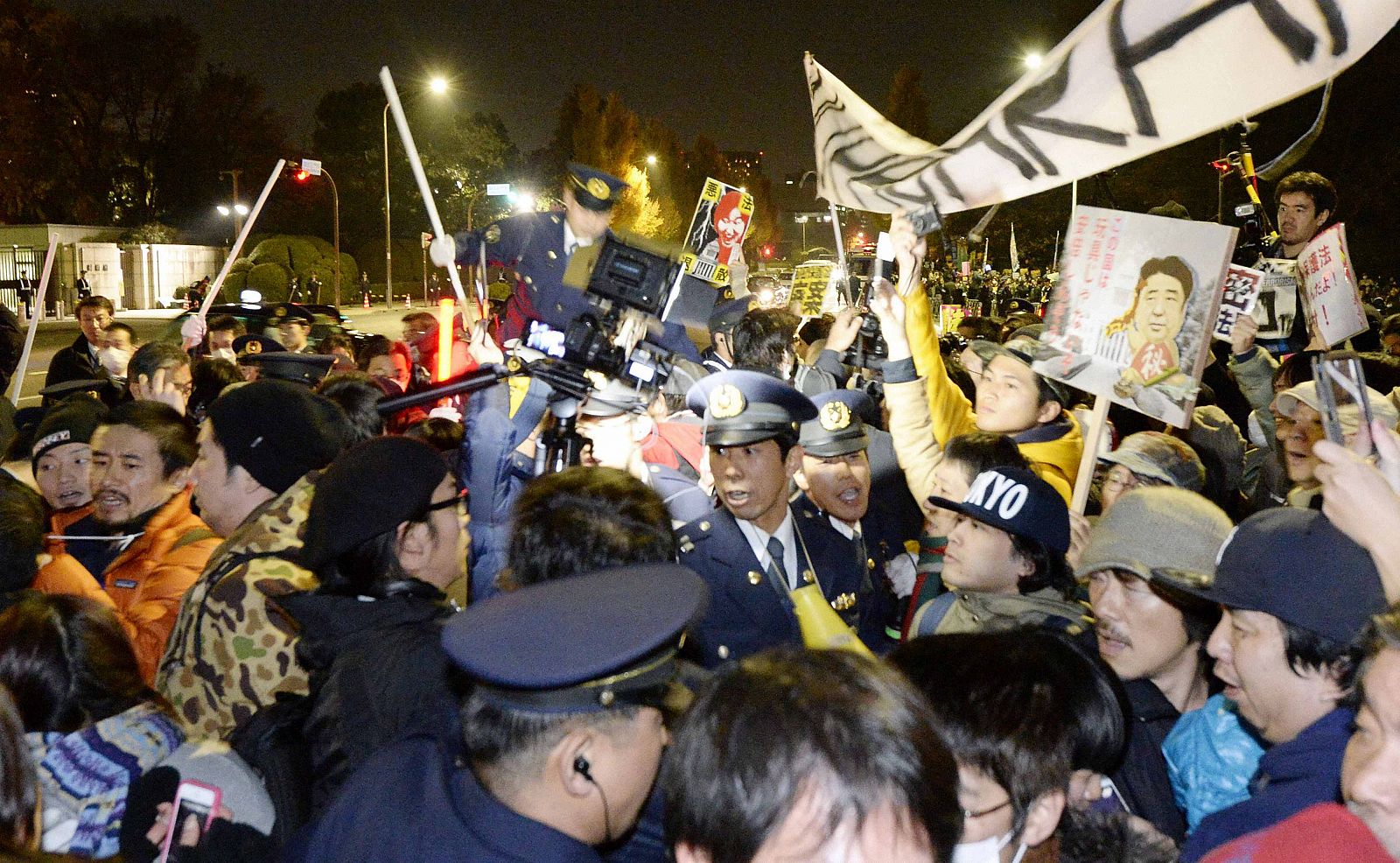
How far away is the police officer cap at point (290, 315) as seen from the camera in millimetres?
10995

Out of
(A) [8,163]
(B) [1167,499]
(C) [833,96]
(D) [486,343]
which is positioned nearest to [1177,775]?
(B) [1167,499]

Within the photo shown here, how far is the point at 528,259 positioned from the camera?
6.02m

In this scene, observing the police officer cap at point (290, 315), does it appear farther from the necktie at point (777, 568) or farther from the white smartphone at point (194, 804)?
the white smartphone at point (194, 804)

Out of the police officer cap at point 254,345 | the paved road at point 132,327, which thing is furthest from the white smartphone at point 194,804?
the paved road at point 132,327

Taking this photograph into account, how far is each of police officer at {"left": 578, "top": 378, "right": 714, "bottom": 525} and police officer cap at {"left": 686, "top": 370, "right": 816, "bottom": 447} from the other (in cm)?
27

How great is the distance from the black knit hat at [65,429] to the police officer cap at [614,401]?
225 centimetres

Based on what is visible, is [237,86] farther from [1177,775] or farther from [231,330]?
[1177,775]

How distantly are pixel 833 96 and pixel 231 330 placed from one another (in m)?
6.30

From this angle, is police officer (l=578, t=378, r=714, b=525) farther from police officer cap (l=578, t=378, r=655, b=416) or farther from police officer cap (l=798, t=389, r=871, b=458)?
police officer cap (l=798, t=389, r=871, b=458)

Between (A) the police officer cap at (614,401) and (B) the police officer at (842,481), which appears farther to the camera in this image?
(B) the police officer at (842,481)

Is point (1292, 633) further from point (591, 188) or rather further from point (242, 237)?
point (242, 237)

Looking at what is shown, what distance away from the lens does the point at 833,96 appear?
555 centimetres

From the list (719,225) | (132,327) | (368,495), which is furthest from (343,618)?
(132,327)

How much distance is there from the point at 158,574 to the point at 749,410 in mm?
2066
